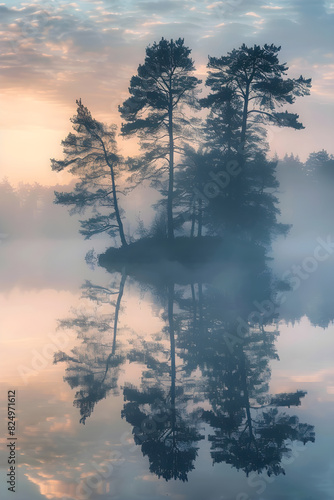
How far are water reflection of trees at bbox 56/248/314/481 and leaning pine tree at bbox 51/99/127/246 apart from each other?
2588cm

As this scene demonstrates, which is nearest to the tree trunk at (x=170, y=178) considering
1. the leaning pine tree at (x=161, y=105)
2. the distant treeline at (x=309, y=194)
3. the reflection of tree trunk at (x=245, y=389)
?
the leaning pine tree at (x=161, y=105)

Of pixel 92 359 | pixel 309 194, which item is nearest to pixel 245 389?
pixel 92 359

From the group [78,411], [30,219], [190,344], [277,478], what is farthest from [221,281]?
[30,219]

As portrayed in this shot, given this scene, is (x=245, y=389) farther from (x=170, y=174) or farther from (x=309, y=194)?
(x=309, y=194)

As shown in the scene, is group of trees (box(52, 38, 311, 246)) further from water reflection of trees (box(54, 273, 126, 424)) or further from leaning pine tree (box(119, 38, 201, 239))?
water reflection of trees (box(54, 273, 126, 424))

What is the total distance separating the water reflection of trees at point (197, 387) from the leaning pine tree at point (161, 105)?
2520 cm

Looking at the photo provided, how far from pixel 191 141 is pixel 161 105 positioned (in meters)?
3.37

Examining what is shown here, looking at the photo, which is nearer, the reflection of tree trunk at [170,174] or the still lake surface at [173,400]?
the still lake surface at [173,400]

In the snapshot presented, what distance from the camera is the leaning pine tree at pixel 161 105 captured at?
4178 centimetres

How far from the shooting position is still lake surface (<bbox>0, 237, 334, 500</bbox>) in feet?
21.0

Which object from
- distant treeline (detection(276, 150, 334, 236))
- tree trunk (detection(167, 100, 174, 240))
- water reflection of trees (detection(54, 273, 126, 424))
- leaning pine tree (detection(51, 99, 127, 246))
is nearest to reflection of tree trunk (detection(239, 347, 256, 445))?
water reflection of trees (detection(54, 273, 126, 424))

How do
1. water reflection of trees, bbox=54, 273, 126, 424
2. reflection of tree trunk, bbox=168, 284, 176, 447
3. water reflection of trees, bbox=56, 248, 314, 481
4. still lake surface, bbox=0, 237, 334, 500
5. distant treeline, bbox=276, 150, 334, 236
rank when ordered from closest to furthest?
still lake surface, bbox=0, 237, 334, 500 < water reflection of trees, bbox=56, 248, 314, 481 < reflection of tree trunk, bbox=168, 284, 176, 447 < water reflection of trees, bbox=54, 273, 126, 424 < distant treeline, bbox=276, 150, 334, 236

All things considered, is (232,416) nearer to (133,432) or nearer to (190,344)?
(133,432)

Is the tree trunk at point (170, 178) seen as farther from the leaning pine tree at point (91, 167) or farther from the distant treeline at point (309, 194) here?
the distant treeline at point (309, 194)
